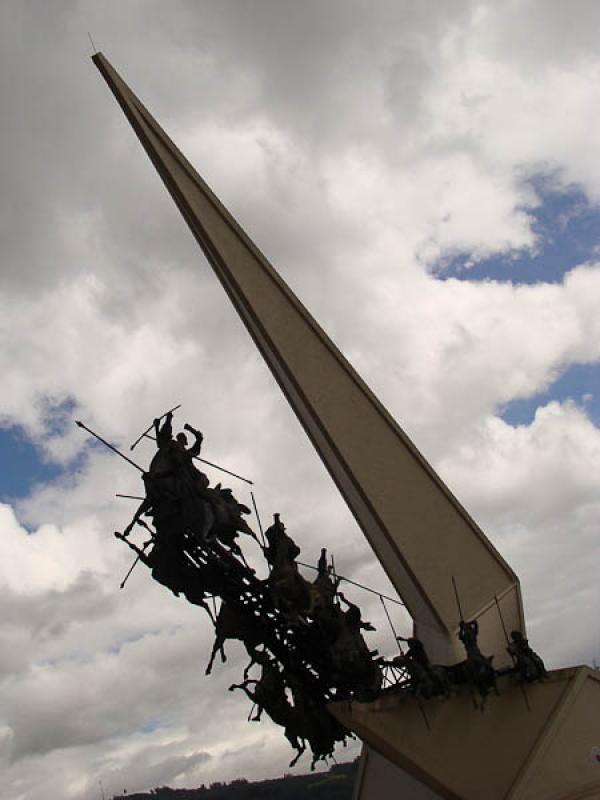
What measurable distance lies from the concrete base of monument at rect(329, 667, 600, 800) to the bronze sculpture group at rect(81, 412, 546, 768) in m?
0.22

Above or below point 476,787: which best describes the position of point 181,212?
above

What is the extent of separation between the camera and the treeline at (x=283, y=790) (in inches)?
1593

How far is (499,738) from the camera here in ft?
26.9

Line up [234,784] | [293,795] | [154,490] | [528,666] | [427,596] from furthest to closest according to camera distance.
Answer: [234,784] → [293,795] → [427,596] → [528,666] → [154,490]

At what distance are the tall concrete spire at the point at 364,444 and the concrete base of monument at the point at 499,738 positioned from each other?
106cm

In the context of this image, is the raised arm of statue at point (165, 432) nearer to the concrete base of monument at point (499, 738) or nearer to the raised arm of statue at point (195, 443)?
the raised arm of statue at point (195, 443)

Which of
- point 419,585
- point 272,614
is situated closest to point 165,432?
point 272,614

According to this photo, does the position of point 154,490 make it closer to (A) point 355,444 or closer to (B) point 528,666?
(A) point 355,444

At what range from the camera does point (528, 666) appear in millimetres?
8383

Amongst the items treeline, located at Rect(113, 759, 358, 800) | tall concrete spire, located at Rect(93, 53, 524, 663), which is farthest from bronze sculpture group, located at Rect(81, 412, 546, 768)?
treeline, located at Rect(113, 759, 358, 800)

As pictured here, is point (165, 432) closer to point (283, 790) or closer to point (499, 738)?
point (499, 738)

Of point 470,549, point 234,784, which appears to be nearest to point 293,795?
point 234,784

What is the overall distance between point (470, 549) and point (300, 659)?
2.88 metres

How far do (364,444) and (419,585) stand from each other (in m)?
1.67
